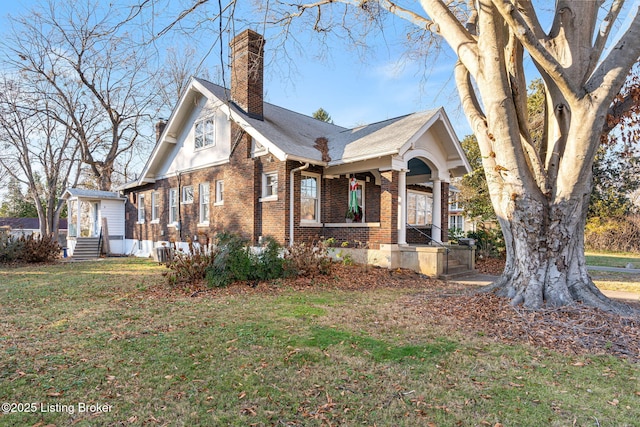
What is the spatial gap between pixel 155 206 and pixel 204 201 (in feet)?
16.5

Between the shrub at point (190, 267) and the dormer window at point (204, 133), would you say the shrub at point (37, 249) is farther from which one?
the shrub at point (190, 267)

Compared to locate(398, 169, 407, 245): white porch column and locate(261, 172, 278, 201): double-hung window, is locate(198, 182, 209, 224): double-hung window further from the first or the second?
locate(398, 169, 407, 245): white porch column

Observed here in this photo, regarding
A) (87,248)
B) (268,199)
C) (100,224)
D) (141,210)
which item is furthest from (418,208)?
(100,224)

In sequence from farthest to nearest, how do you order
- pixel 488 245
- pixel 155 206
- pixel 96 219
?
pixel 96 219 → pixel 155 206 → pixel 488 245

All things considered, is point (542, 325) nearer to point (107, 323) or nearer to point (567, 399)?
point (567, 399)

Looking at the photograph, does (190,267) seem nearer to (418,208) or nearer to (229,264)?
(229,264)

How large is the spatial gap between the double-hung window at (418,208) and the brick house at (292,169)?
0.05 metres

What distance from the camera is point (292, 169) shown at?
11961 millimetres

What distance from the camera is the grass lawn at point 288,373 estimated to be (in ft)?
9.84

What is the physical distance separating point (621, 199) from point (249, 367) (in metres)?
26.8

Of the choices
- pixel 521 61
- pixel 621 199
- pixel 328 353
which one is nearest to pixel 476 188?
pixel 621 199

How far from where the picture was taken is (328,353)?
4332 mm

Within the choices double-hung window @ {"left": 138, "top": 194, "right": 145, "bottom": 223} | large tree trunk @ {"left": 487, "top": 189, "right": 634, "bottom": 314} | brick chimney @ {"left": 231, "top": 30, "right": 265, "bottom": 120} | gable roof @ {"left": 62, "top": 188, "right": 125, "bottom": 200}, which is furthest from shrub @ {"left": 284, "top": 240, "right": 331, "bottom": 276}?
gable roof @ {"left": 62, "top": 188, "right": 125, "bottom": 200}

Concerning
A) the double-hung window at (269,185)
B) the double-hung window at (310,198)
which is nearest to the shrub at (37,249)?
the double-hung window at (269,185)
